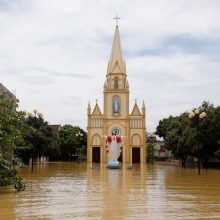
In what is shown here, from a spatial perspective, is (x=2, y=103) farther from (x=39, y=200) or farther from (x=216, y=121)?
(x=216, y=121)

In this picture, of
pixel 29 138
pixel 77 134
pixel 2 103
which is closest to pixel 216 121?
pixel 29 138

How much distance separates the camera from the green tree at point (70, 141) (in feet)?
285

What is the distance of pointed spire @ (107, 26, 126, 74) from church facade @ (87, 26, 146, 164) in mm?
660

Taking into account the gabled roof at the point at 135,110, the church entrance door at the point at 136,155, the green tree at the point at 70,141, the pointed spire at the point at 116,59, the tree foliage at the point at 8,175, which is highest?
the pointed spire at the point at 116,59

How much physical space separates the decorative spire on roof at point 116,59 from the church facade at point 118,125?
0.66 meters

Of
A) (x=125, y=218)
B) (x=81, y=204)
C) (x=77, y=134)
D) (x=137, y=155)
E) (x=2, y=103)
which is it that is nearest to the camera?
(x=125, y=218)

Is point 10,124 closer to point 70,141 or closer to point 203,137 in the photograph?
point 203,137

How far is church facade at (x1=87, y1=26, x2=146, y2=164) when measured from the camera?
250 feet

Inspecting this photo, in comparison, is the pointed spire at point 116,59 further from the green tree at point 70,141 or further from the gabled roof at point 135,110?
the green tree at point 70,141

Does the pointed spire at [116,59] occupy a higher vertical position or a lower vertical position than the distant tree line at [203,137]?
higher

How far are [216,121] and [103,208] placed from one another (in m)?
30.8

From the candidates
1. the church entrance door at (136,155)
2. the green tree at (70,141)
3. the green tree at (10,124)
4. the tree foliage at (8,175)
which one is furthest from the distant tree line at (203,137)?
the green tree at (70,141)

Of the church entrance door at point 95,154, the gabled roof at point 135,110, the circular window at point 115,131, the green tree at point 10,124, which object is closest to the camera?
the green tree at point 10,124

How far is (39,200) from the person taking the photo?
14227mm
